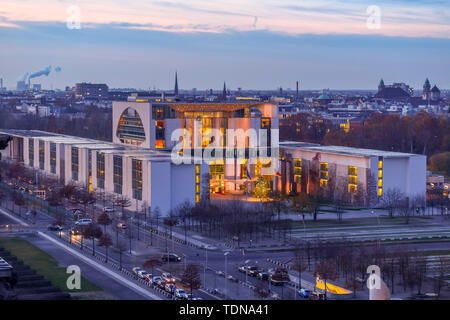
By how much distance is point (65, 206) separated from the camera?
61.7ft

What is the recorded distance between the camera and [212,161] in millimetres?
21141

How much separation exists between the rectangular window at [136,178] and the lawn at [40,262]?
4383mm

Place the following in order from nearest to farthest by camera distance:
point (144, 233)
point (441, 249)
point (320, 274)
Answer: point (320, 274)
point (441, 249)
point (144, 233)

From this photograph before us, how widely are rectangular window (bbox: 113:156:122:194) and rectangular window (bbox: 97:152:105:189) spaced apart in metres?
0.94

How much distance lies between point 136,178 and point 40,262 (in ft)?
21.8

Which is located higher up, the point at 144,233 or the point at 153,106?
the point at 153,106

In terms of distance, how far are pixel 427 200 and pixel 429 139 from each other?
45.5ft

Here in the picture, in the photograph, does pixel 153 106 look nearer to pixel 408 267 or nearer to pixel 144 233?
pixel 144 233

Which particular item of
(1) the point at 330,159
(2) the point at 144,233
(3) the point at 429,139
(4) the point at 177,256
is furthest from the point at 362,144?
(4) the point at 177,256

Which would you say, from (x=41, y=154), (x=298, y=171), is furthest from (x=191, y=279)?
(x=41, y=154)

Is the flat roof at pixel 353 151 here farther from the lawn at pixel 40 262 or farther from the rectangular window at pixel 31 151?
the lawn at pixel 40 262

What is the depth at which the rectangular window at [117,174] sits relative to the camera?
62.8 ft

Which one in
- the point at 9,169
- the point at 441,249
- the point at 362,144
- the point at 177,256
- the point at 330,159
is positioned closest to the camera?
the point at 177,256

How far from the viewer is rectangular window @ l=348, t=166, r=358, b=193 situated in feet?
63.4
